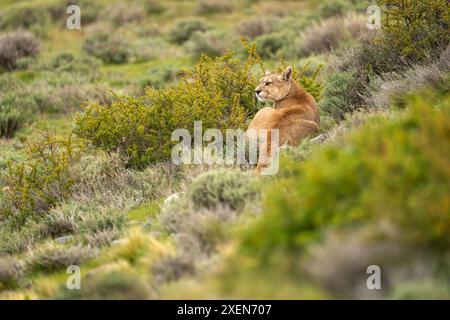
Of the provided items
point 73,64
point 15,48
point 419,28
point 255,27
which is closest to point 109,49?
point 73,64

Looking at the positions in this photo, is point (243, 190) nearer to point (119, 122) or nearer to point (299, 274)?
point (299, 274)

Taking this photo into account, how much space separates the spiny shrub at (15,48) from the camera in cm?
2256

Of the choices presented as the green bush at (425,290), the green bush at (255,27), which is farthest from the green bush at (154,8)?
→ the green bush at (425,290)

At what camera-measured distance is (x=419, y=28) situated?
10.8 m

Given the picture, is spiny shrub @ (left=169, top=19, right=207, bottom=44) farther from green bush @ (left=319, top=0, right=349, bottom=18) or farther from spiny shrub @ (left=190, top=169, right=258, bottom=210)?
spiny shrub @ (left=190, top=169, right=258, bottom=210)

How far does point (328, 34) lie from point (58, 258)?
14.5 meters

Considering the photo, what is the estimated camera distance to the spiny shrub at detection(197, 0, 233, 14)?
30656 mm

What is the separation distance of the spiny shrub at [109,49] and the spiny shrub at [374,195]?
18.7m

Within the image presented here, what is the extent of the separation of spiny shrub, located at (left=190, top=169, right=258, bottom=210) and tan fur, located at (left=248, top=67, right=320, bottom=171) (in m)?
0.66

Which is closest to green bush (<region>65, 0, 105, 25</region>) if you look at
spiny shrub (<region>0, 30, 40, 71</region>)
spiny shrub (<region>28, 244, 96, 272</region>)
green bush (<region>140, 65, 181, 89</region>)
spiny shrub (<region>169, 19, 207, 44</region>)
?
spiny shrub (<region>169, 19, 207, 44</region>)

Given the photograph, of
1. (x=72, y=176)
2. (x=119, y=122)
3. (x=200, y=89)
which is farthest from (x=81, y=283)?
(x=200, y=89)

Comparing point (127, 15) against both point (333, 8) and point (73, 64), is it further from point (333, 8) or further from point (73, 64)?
point (333, 8)

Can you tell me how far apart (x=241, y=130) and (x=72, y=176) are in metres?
2.75

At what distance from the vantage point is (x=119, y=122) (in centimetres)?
1048
